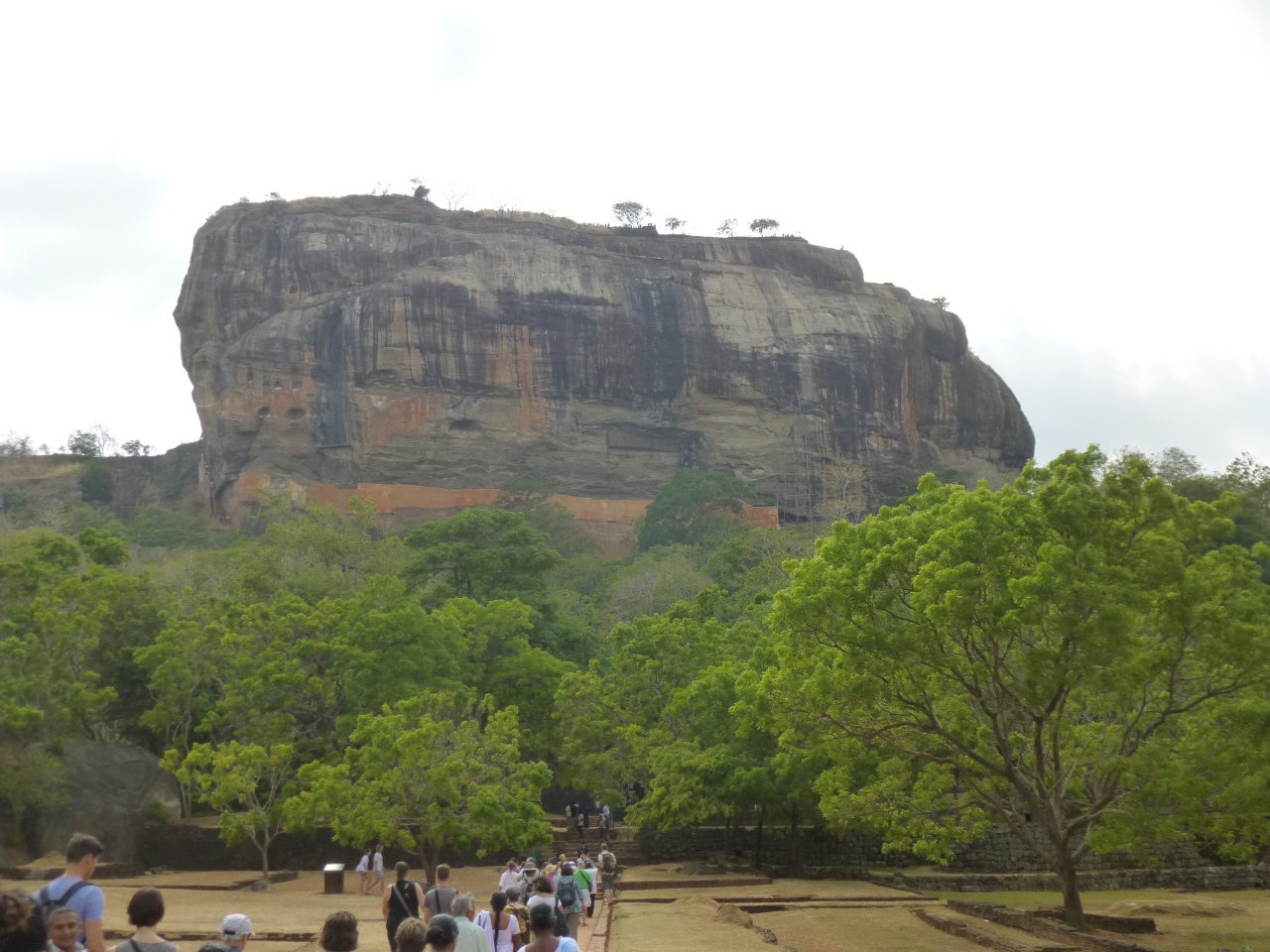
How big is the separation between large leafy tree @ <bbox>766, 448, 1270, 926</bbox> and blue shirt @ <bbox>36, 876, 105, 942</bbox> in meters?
10.4

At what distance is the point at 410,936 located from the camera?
5129 millimetres

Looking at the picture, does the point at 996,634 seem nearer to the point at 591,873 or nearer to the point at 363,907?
the point at 591,873

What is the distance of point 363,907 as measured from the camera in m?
18.5

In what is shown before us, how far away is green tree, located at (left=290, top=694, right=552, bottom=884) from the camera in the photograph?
20.5 metres

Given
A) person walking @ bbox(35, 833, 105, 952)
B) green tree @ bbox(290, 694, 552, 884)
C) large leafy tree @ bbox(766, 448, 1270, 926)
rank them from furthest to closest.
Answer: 1. green tree @ bbox(290, 694, 552, 884)
2. large leafy tree @ bbox(766, 448, 1270, 926)
3. person walking @ bbox(35, 833, 105, 952)

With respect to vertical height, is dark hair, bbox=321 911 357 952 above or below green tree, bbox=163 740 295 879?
above

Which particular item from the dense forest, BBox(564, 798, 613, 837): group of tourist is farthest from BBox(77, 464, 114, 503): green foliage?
BBox(564, 798, 613, 837): group of tourist

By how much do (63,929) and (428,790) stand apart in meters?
16.4

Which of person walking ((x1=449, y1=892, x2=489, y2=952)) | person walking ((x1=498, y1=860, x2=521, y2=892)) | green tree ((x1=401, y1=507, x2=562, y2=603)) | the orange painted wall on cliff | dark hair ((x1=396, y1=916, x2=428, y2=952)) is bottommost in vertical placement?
person walking ((x1=498, y1=860, x2=521, y2=892))

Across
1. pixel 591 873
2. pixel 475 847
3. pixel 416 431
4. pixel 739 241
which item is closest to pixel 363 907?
pixel 591 873

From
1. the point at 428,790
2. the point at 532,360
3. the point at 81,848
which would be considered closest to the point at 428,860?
the point at 428,790

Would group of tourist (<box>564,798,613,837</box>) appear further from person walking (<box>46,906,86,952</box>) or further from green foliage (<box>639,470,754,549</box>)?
green foliage (<box>639,470,754,549</box>)

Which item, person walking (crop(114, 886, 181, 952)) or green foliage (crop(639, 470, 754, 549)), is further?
green foliage (crop(639, 470, 754, 549))

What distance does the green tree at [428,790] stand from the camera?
20.5 metres
